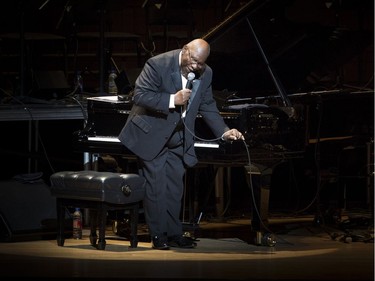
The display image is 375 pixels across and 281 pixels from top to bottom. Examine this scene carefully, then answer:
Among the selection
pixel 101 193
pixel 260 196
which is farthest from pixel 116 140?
pixel 260 196

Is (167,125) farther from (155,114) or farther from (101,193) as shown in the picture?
(101,193)

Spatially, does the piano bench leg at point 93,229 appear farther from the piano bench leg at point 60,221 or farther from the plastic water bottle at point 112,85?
the plastic water bottle at point 112,85

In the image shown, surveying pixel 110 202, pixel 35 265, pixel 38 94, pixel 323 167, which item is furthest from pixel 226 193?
pixel 35 265

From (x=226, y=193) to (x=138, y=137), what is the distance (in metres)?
2.68

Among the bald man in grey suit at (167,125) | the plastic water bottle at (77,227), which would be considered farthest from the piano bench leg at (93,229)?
the bald man in grey suit at (167,125)

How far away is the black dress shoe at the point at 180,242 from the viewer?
6.38 m

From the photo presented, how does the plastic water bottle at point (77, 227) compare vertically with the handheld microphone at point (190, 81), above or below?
below

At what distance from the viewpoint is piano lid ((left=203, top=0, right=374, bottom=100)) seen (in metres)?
6.77

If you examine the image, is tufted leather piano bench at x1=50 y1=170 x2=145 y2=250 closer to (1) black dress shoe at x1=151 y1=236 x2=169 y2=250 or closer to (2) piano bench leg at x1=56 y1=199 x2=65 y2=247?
(2) piano bench leg at x1=56 y1=199 x2=65 y2=247

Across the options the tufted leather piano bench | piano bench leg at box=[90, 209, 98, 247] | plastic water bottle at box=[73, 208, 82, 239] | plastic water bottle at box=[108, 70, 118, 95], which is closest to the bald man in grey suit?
the tufted leather piano bench

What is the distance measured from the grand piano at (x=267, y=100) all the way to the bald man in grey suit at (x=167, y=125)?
0.18 m

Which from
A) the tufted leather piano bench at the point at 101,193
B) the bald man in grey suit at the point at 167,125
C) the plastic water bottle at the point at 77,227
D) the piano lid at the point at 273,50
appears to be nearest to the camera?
the bald man in grey suit at the point at 167,125

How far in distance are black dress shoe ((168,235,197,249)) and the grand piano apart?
1.53ft

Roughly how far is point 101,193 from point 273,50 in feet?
6.21
